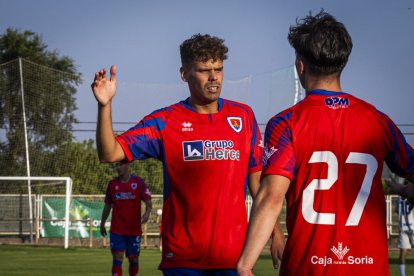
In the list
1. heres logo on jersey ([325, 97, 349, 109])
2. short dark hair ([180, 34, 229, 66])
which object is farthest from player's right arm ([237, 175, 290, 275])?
short dark hair ([180, 34, 229, 66])

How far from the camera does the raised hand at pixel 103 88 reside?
5281mm

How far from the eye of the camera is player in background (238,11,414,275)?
409 centimetres

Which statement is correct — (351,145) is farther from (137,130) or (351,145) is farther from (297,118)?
(137,130)

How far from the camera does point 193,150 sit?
6469mm

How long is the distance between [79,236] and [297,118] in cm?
3126

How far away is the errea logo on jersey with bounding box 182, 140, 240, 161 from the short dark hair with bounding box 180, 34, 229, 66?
658mm

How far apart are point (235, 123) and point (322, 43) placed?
105 inches

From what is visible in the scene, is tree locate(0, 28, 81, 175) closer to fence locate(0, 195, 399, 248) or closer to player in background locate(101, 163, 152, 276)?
fence locate(0, 195, 399, 248)

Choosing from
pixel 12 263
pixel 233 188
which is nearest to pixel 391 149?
pixel 233 188

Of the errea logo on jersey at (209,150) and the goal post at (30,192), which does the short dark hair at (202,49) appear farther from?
the goal post at (30,192)

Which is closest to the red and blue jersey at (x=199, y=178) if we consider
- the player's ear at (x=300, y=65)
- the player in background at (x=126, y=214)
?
the player's ear at (x=300, y=65)

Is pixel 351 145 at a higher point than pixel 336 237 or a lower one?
higher

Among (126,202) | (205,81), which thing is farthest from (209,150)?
(126,202)

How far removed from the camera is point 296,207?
4.14m
